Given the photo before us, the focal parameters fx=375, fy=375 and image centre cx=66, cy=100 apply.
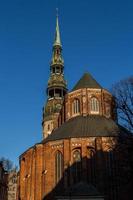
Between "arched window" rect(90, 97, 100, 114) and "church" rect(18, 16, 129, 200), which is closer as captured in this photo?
"church" rect(18, 16, 129, 200)

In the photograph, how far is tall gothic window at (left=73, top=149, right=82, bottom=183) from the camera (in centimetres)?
4012

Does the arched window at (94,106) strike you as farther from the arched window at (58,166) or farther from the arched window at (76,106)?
the arched window at (58,166)

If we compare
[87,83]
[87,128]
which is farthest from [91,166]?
[87,83]

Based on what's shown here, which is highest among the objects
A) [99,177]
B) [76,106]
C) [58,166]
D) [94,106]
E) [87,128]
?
[76,106]

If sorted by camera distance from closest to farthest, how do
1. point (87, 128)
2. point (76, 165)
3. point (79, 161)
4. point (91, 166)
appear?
1. point (91, 166)
2. point (76, 165)
3. point (79, 161)
4. point (87, 128)

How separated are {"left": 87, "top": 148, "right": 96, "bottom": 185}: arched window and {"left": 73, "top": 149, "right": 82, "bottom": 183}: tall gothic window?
1005 millimetres

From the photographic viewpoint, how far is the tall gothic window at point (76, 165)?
40.1 metres

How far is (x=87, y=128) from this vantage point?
43719 millimetres

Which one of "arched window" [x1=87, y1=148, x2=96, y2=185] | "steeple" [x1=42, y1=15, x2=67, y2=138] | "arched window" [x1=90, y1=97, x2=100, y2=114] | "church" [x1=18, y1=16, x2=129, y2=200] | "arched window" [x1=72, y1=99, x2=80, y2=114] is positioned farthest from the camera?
"steeple" [x1=42, y1=15, x2=67, y2=138]

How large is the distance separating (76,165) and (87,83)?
15192mm

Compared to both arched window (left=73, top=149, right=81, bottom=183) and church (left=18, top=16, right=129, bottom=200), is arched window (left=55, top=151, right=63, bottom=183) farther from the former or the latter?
arched window (left=73, top=149, right=81, bottom=183)

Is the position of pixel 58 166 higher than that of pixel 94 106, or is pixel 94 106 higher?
pixel 94 106

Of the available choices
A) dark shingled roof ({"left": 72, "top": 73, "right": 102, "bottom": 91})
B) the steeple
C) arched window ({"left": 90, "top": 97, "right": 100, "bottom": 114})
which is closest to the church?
arched window ({"left": 90, "top": 97, "right": 100, "bottom": 114})

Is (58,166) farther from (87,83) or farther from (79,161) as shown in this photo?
(87,83)
